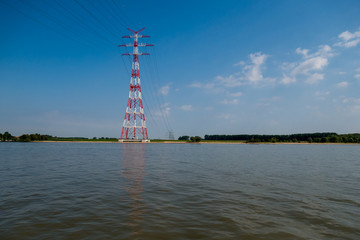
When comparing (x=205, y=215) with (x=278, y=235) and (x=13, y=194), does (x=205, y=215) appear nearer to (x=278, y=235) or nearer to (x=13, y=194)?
(x=278, y=235)

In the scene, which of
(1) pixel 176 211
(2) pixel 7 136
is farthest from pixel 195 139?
(1) pixel 176 211

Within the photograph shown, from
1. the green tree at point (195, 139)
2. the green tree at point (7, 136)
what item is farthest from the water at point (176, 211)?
the green tree at point (7, 136)

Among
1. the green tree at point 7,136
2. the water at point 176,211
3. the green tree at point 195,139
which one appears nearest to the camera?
Result: the water at point 176,211

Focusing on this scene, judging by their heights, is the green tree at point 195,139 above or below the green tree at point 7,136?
below

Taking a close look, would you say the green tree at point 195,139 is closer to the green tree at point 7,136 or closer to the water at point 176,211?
the green tree at point 7,136

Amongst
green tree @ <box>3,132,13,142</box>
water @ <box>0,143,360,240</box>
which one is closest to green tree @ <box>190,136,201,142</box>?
green tree @ <box>3,132,13,142</box>

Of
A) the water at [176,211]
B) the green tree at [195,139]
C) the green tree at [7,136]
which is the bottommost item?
the water at [176,211]

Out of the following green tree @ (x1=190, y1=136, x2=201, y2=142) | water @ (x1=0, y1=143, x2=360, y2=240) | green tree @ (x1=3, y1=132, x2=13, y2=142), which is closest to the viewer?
water @ (x1=0, y1=143, x2=360, y2=240)

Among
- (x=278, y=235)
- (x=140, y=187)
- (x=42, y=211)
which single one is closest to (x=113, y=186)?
(x=140, y=187)

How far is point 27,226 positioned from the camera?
21.8 feet

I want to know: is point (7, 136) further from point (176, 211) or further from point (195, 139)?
point (176, 211)

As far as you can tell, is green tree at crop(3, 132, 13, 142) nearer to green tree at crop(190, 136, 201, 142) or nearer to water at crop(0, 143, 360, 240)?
green tree at crop(190, 136, 201, 142)

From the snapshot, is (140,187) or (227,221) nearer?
(227,221)

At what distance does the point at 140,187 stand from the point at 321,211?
9.56m
